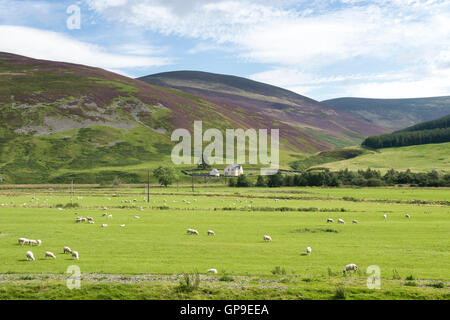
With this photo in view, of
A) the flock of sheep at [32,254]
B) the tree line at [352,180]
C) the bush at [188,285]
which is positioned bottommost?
the tree line at [352,180]

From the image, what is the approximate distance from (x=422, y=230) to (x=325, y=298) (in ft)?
99.8

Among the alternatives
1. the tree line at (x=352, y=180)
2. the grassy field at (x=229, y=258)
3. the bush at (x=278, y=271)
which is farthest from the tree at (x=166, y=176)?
the bush at (x=278, y=271)

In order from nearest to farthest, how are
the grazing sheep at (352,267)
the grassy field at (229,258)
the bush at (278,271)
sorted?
the grassy field at (229,258) < the bush at (278,271) < the grazing sheep at (352,267)

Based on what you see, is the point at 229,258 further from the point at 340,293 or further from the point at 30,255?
the point at 30,255

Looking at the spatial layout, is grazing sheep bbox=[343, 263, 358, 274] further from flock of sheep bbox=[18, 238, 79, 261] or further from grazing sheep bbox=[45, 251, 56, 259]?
grazing sheep bbox=[45, 251, 56, 259]

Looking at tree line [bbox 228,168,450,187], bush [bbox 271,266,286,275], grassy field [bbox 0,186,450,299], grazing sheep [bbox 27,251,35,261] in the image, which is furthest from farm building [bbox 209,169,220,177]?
bush [bbox 271,266,286,275]

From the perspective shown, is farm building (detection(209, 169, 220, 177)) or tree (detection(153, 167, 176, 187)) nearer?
tree (detection(153, 167, 176, 187))

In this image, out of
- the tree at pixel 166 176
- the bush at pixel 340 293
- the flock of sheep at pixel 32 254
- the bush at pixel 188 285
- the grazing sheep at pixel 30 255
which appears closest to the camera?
the bush at pixel 340 293

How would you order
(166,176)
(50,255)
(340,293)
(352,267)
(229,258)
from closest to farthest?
(340,293) → (352,267) → (50,255) → (229,258) → (166,176)

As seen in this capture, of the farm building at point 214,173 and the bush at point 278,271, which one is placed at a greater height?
the bush at point 278,271

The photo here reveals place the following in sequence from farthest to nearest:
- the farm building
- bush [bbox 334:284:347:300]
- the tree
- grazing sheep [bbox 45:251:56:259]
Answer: the farm building
the tree
grazing sheep [bbox 45:251:56:259]
bush [bbox 334:284:347:300]

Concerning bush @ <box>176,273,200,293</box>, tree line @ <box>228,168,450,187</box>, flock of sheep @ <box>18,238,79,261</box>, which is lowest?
tree line @ <box>228,168,450,187</box>

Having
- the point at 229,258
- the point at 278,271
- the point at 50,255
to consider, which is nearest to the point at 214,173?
the point at 229,258

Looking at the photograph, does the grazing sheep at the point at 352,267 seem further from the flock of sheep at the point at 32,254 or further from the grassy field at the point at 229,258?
the flock of sheep at the point at 32,254
